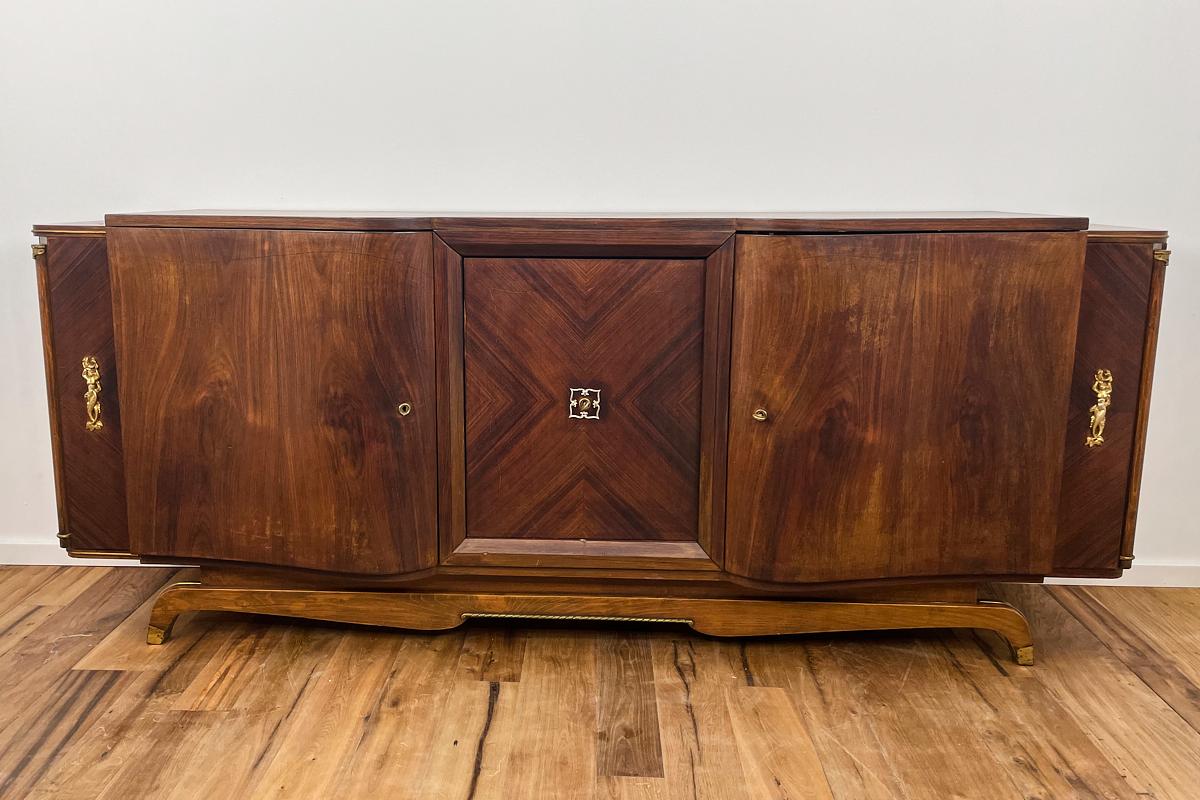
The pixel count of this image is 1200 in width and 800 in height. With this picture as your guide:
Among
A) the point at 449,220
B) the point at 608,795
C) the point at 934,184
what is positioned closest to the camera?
the point at 608,795

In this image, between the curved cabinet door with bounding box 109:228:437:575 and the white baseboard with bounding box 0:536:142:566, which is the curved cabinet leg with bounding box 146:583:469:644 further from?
the white baseboard with bounding box 0:536:142:566

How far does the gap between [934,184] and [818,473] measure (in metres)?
0.74

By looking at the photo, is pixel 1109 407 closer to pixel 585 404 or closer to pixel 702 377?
pixel 702 377

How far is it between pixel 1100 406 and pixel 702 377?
66cm

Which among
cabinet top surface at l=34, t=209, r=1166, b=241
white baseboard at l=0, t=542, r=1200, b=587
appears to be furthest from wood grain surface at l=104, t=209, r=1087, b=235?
white baseboard at l=0, t=542, r=1200, b=587

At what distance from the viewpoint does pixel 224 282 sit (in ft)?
5.20

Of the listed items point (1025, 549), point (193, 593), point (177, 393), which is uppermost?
point (177, 393)

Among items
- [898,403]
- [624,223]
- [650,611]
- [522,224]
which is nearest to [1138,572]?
[898,403]

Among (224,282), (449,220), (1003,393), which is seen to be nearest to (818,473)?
(1003,393)

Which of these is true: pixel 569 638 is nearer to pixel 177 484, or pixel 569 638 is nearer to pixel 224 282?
pixel 177 484

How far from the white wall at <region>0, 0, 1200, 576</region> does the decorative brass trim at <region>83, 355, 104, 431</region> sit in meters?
0.49

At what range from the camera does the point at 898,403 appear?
5.17ft

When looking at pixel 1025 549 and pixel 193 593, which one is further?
pixel 193 593

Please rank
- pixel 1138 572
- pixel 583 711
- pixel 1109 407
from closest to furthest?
pixel 583 711
pixel 1109 407
pixel 1138 572
